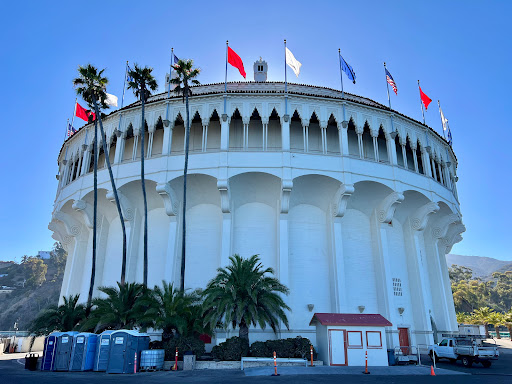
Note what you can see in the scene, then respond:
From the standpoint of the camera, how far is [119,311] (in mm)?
21219

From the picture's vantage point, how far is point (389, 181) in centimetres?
2681

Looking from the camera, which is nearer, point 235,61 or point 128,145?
point 235,61

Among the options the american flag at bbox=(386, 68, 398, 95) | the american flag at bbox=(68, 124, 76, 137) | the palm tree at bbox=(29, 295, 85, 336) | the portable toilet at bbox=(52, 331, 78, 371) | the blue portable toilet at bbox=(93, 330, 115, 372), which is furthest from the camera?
the american flag at bbox=(68, 124, 76, 137)

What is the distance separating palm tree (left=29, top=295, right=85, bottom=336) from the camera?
76.9 ft

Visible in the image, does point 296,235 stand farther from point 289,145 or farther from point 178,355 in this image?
point 178,355

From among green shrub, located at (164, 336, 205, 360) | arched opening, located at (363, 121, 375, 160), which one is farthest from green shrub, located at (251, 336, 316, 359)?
arched opening, located at (363, 121, 375, 160)

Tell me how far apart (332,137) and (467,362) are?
16135mm

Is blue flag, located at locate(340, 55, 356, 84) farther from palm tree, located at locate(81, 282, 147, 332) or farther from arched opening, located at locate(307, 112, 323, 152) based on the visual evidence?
palm tree, located at locate(81, 282, 147, 332)

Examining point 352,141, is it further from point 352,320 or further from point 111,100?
point 111,100

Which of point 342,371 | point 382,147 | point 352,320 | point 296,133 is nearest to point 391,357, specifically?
point 352,320

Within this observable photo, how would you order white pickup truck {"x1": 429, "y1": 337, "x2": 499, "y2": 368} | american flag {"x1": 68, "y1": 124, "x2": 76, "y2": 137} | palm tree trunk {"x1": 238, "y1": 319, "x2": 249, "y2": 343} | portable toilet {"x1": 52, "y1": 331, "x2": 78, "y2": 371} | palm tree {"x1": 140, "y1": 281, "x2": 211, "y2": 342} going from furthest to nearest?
american flag {"x1": 68, "y1": 124, "x2": 76, "y2": 137}
palm tree trunk {"x1": 238, "y1": 319, "x2": 249, "y2": 343}
white pickup truck {"x1": 429, "y1": 337, "x2": 499, "y2": 368}
palm tree {"x1": 140, "y1": 281, "x2": 211, "y2": 342}
portable toilet {"x1": 52, "y1": 331, "x2": 78, "y2": 371}

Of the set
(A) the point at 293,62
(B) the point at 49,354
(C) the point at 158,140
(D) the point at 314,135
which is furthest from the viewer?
(C) the point at 158,140

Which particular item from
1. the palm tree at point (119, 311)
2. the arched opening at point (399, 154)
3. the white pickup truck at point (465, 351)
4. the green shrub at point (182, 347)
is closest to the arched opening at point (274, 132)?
the arched opening at point (399, 154)

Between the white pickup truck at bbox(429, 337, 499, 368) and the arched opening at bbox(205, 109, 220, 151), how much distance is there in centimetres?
1841
